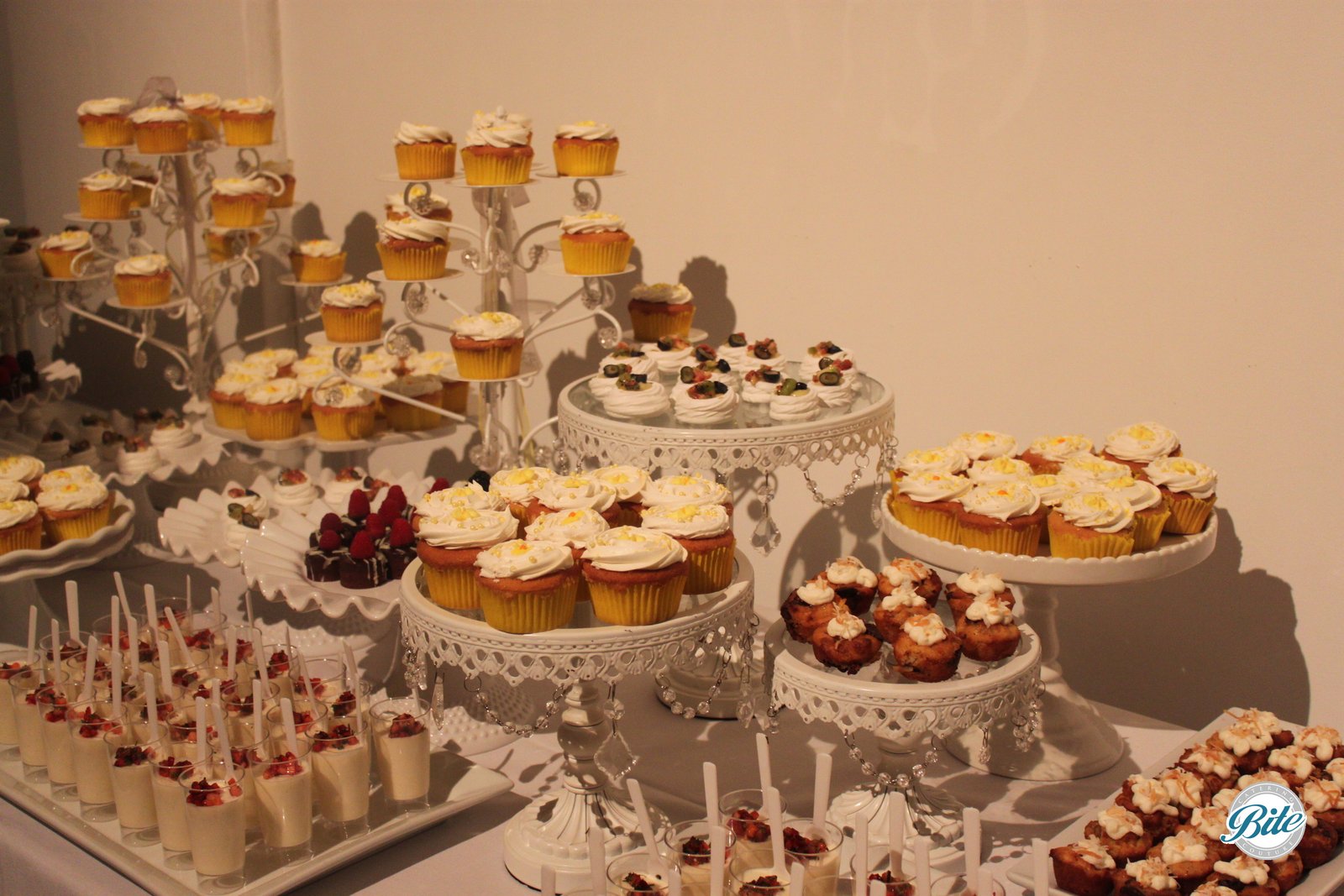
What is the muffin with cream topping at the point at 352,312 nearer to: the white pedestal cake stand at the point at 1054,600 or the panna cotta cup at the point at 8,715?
the panna cotta cup at the point at 8,715

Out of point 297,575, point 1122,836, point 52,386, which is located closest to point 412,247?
point 297,575

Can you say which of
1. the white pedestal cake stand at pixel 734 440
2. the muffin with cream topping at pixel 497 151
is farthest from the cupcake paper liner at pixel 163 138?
the white pedestal cake stand at pixel 734 440

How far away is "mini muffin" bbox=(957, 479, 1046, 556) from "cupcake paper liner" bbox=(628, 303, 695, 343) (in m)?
0.89

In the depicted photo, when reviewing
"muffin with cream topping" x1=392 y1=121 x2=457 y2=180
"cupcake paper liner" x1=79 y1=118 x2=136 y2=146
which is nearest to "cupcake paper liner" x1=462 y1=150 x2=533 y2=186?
"muffin with cream topping" x1=392 y1=121 x2=457 y2=180

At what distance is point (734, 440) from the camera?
1.99m

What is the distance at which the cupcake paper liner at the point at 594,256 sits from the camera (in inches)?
97.1

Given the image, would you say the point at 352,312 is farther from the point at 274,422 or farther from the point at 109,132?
the point at 109,132

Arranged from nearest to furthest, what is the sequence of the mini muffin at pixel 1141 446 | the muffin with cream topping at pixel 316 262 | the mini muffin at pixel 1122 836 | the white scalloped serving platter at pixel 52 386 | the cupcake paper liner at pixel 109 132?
the mini muffin at pixel 1122 836, the mini muffin at pixel 1141 446, the cupcake paper liner at pixel 109 132, the muffin with cream topping at pixel 316 262, the white scalloped serving platter at pixel 52 386

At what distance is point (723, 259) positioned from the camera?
9.71 feet

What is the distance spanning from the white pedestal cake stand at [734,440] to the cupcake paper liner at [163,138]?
62.6 inches

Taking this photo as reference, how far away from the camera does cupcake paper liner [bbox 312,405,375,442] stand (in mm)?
2906

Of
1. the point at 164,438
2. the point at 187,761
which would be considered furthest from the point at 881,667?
the point at 164,438

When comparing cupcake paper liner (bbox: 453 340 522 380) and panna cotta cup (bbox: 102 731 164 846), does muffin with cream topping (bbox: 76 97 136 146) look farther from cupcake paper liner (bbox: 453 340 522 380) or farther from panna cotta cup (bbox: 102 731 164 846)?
panna cotta cup (bbox: 102 731 164 846)

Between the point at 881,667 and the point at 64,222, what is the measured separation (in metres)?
3.31
